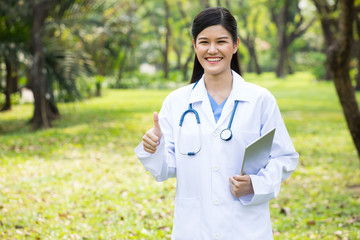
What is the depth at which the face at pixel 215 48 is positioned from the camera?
91.6 inches

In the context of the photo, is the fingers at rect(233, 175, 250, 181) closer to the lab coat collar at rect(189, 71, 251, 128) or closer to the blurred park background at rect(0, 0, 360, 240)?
the lab coat collar at rect(189, 71, 251, 128)

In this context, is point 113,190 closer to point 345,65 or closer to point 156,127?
point 345,65

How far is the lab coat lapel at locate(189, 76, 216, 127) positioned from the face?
10 cm

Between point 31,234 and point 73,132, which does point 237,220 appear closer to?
point 31,234

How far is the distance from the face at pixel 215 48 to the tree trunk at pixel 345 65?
3882mm

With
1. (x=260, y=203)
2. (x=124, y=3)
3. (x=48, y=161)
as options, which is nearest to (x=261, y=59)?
(x=124, y=3)

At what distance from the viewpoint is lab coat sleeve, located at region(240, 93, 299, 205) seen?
7.25ft

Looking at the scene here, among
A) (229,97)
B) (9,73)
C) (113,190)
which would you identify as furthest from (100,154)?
(229,97)

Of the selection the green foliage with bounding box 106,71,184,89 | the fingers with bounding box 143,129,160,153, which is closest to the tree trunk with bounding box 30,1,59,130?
the fingers with bounding box 143,129,160,153

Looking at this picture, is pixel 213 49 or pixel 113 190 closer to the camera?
pixel 213 49

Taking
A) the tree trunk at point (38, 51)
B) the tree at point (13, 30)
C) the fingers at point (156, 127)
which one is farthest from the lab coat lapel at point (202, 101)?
the tree at point (13, 30)

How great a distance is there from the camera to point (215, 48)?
2328 millimetres

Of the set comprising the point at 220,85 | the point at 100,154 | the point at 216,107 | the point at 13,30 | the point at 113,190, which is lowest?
the point at 113,190

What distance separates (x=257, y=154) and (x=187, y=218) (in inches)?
18.8
